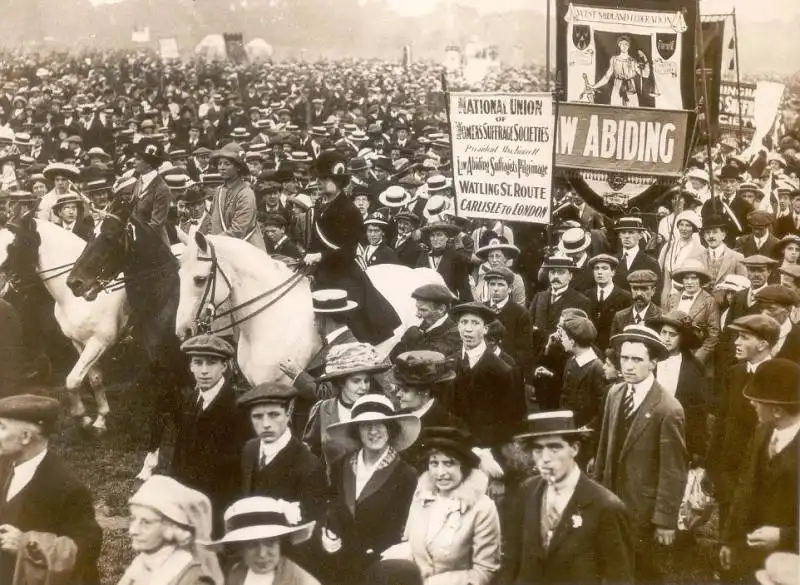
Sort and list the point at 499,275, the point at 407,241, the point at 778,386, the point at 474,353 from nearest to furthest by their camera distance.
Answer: the point at 778,386 → the point at 474,353 → the point at 499,275 → the point at 407,241

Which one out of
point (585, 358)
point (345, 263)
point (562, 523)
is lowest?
point (562, 523)

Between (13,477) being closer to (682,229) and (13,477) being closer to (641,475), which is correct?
(641,475)

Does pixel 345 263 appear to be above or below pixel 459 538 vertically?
above

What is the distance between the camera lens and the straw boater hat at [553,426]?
624 cm

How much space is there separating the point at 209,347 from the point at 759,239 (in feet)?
13.8

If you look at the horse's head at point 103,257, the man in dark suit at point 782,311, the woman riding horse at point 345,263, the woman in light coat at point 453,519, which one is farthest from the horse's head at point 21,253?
the man in dark suit at point 782,311

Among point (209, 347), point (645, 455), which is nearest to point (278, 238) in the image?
point (209, 347)

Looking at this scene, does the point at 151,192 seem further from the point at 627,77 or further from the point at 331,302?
the point at 627,77

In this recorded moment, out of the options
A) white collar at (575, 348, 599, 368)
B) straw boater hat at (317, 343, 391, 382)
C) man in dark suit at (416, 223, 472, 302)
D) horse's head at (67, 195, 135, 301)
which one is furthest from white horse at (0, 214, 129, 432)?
white collar at (575, 348, 599, 368)

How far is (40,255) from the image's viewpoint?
24.1 ft

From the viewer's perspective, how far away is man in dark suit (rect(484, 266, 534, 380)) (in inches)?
277

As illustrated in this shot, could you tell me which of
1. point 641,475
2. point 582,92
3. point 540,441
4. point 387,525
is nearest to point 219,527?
point 387,525

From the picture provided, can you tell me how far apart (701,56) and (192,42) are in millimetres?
3879

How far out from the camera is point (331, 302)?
7137 mm
